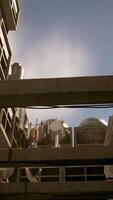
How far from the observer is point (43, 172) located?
19.9 meters

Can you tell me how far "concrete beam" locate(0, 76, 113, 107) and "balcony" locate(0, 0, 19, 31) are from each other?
1227 centimetres

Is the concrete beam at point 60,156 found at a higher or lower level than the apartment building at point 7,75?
lower

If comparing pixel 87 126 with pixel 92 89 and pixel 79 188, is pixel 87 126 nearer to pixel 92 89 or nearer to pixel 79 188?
pixel 79 188

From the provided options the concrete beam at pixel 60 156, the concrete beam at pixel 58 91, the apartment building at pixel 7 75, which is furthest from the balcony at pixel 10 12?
the concrete beam at pixel 58 91

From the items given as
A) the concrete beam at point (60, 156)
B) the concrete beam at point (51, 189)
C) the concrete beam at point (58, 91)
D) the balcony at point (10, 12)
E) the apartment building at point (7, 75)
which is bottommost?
the concrete beam at point (51, 189)

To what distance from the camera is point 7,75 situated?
740 inches

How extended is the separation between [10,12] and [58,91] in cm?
1336

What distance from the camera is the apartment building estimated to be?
17.2 m

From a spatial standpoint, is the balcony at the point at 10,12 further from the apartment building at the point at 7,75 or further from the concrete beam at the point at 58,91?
the concrete beam at the point at 58,91

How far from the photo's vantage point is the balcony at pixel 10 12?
62.4 feet

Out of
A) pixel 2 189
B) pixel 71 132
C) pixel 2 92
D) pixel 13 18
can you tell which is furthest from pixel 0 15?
pixel 2 92

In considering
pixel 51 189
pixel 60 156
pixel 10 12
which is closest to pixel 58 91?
pixel 60 156

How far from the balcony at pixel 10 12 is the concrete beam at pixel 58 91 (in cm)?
1227

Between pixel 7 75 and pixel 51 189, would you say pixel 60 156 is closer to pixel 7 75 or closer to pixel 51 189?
pixel 51 189
